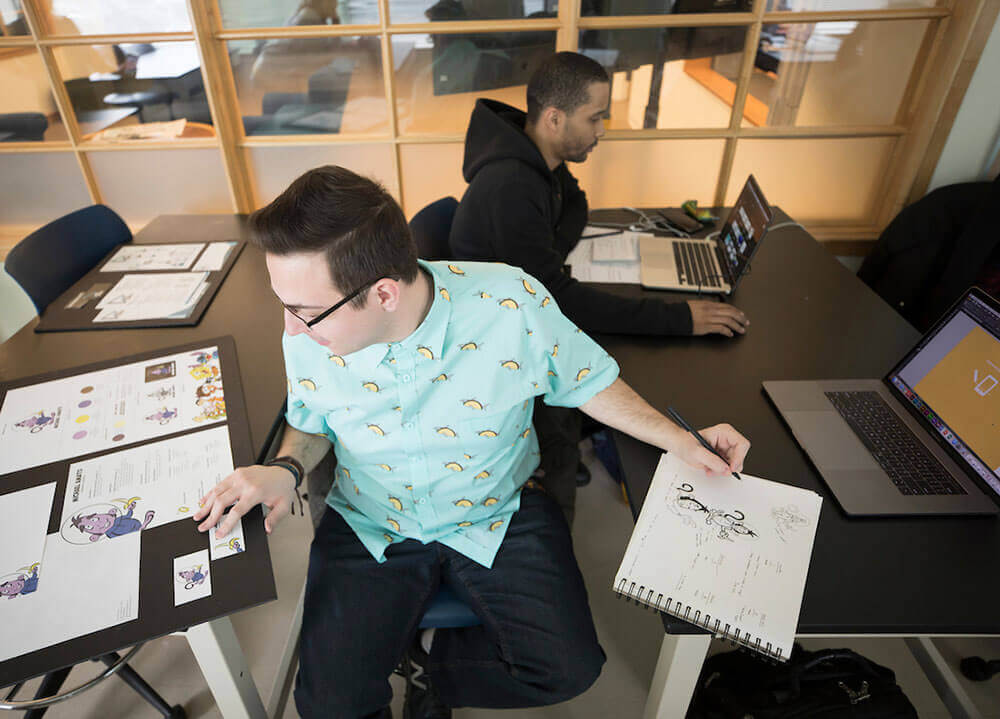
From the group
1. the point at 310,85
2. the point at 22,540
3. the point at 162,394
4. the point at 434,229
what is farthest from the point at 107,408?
the point at 310,85

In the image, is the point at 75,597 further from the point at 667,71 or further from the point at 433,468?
the point at 667,71

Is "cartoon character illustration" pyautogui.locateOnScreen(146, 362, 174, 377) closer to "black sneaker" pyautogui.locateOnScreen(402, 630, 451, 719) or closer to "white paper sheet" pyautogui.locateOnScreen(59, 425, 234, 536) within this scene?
"white paper sheet" pyautogui.locateOnScreen(59, 425, 234, 536)

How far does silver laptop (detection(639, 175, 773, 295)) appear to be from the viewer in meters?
1.63

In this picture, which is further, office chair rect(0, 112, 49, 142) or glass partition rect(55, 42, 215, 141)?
office chair rect(0, 112, 49, 142)

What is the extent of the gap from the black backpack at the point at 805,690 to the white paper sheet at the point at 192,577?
1108mm

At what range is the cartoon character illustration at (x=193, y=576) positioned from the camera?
2.93ft

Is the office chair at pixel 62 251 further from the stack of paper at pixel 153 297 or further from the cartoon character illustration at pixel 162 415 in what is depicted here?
the cartoon character illustration at pixel 162 415

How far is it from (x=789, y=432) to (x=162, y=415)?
1.29 meters

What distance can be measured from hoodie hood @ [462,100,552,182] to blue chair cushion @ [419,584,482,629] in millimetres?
1117

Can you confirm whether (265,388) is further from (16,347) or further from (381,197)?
(16,347)

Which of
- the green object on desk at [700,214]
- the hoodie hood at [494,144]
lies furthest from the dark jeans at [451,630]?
the green object on desk at [700,214]

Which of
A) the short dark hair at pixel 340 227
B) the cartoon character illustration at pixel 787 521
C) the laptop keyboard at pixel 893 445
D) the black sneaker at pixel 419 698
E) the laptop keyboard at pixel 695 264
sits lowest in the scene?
the black sneaker at pixel 419 698

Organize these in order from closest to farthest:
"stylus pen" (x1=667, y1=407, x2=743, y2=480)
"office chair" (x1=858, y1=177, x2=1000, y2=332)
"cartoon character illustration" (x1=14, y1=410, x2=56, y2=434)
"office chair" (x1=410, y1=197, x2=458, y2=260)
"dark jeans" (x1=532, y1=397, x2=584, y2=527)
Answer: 1. "stylus pen" (x1=667, y1=407, x2=743, y2=480)
2. "cartoon character illustration" (x1=14, y1=410, x2=56, y2=434)
3. "dark jeans" (x1=532, y1=397, x2=584, y2=527)
4. "office chair" (x1=410, y1=197, x2=458, y2=260)
5. "office chair" (x1=858, y1=177, x2=1000, y2=332)

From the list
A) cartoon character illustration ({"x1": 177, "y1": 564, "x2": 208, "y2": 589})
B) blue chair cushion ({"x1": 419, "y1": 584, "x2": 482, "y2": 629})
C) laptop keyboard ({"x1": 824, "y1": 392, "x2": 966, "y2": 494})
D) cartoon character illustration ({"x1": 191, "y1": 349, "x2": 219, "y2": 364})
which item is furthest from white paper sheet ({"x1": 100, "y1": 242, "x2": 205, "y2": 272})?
laptop keyboard ({"x1": 824, "y1": 392, "x2": 966, "y2": 494})
